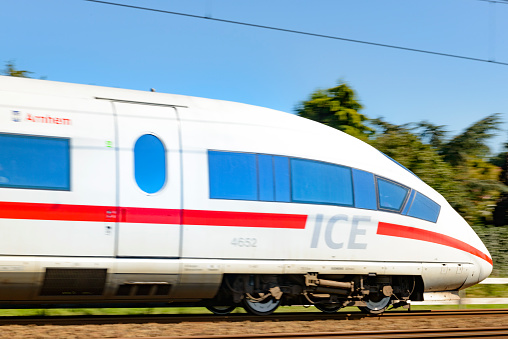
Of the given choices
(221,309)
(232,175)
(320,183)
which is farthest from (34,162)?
(320,183)

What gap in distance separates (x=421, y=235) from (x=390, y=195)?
2.89 ft

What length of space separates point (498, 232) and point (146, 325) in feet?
44.8

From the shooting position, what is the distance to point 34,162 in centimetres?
780

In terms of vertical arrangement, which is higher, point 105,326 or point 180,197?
point 180,197

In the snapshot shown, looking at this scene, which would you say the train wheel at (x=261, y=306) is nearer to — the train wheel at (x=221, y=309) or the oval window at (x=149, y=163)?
the train wheel at (x=221, y=309)

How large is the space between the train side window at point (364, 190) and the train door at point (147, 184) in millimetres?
3011

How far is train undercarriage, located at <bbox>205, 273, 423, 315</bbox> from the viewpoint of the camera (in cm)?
929

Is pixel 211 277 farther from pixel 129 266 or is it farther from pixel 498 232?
pixel 498 232

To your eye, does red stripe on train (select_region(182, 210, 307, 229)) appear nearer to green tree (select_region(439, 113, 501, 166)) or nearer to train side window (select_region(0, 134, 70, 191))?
train side window (select_region(0, 134, 70, 191))

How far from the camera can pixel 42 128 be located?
26.0 feet

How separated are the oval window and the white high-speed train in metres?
0.01

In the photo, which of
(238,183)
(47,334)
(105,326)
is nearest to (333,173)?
(238,183)

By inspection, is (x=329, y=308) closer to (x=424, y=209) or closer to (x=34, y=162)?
(x=424, y=209)

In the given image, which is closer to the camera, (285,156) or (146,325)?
(146,325)
